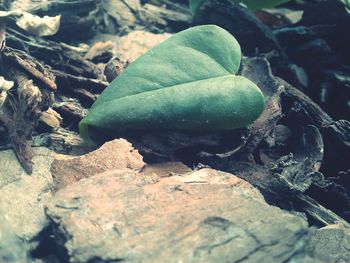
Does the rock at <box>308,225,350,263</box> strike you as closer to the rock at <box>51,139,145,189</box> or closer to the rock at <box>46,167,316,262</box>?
the rock at <box>46,167,316,262</box>

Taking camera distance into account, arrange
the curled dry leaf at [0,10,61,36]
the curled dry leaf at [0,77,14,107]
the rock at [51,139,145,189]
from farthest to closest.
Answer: the curled dry leaf at [0,10,61,36]
the curled dry leaf at [0,77,14,107]
the rock at [51,139,145,189]

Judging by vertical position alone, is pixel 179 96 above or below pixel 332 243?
above

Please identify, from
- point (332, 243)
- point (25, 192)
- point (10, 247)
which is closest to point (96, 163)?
point (25, 192)

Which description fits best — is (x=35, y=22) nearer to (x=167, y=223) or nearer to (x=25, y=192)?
(x=25, y=192)

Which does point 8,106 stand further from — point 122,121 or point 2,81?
point 122,121

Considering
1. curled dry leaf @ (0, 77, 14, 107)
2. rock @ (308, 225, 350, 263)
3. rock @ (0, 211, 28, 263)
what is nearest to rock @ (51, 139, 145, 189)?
rock @ (0, 211, 28, 263)

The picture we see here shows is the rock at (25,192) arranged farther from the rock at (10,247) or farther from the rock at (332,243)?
the rock at (332,243)
